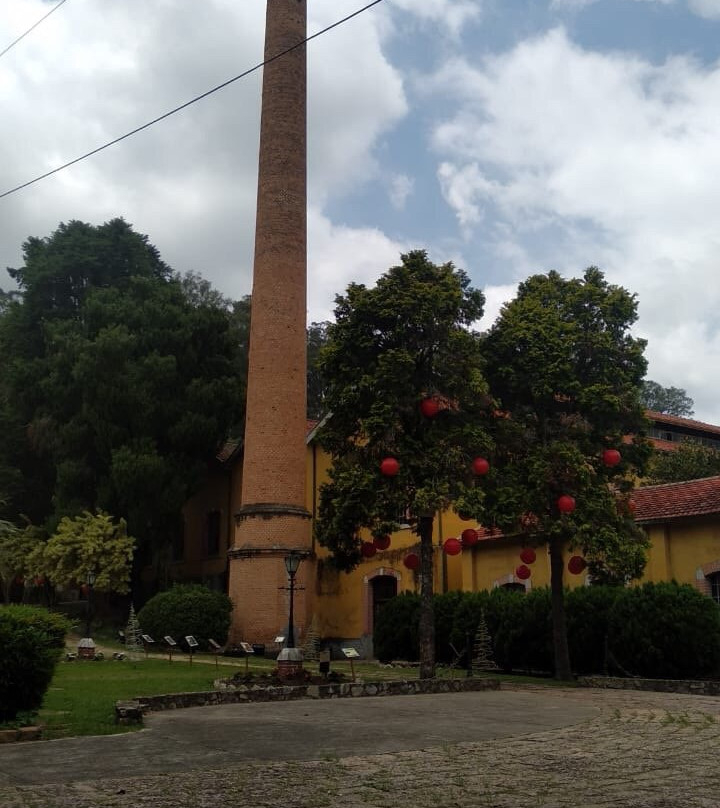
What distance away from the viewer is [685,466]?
32.5 m

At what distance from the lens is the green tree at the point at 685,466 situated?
32.5m

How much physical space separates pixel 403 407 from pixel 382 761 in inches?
415

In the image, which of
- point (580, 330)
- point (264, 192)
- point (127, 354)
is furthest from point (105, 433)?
point (580, 330)

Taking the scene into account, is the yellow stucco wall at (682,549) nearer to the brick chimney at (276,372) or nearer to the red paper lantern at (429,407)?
the red paper lantern at (429,407)

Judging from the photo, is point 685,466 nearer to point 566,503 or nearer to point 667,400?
point 566,503

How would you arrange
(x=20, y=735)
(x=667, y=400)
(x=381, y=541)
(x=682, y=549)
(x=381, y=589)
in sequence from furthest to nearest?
(x=667, y=400), (x=381, y=589), (x=682, y=549), (x=381, y=541), (x=20, y=735)

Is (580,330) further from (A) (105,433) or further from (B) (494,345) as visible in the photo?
(A) (105,433)

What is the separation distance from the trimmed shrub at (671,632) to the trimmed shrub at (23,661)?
39.4ft

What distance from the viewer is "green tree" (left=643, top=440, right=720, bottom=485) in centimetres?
3247

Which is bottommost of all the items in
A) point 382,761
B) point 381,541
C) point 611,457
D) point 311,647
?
point 382,761

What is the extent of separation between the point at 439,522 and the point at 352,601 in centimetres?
465

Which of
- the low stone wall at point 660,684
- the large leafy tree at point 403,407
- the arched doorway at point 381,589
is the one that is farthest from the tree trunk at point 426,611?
the arched doorway at point 381,589

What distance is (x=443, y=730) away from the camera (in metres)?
10.2

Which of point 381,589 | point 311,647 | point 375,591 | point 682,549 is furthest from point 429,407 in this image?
point 375,591
